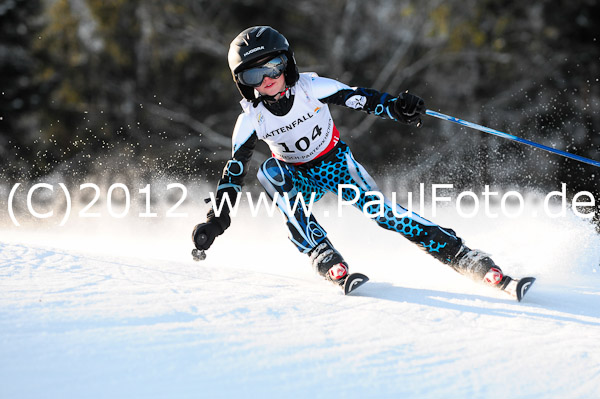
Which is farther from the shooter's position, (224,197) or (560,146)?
(560,146)

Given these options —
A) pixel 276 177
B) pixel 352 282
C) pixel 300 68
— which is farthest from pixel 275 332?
pixel 300 68

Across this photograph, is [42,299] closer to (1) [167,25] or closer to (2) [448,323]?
(2) [448,323]

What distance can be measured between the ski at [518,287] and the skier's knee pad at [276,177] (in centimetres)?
123

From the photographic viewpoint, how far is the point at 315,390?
1.96 m

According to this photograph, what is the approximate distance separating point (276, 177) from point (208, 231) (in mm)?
517

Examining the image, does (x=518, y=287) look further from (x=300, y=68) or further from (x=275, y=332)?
(x=300, y=68)

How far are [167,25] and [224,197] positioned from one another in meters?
10.9

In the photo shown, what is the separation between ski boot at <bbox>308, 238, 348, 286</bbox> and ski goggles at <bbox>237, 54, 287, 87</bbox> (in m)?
0.92

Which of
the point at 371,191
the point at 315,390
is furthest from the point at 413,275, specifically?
the point at 315,390

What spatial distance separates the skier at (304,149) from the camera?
3.15 meters

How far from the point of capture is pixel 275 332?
2.38m

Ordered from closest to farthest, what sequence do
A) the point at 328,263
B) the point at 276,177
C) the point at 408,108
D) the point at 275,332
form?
1. the point at 275,332
2. the point at 408,108
3. the point at 328,263
4. the point at 276,177

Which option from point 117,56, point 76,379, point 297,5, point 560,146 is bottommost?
point 76,379

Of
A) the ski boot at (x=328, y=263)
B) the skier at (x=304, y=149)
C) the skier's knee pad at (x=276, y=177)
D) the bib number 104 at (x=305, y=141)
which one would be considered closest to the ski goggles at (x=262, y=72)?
the skier at (x=304, y=149)
